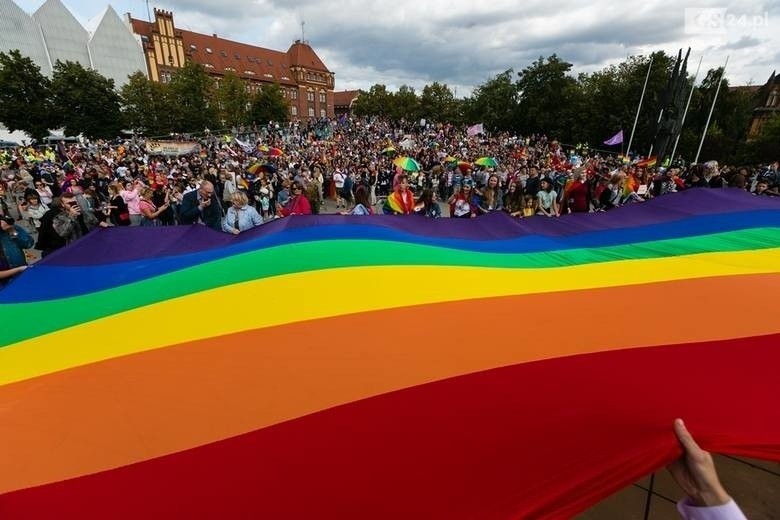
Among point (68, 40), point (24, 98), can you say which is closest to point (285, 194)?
point (24, 98)

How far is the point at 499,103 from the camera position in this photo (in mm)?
55219

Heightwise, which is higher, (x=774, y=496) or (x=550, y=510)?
(x=550, y=510)

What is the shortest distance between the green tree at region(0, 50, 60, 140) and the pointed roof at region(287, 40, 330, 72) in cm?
5458

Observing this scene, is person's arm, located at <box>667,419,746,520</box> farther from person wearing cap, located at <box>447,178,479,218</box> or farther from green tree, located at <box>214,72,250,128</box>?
green tree, located at <box>214,72,250,128</box>

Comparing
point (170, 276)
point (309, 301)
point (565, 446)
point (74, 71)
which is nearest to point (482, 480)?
point (565, 446)

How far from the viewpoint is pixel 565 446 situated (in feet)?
5.13

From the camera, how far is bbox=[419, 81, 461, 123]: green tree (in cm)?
6821

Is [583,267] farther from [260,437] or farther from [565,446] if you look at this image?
[260,437]

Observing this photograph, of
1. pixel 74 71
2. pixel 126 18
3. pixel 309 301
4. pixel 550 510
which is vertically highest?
pixel 126 18

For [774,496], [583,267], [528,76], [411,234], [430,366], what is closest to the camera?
[430,366]

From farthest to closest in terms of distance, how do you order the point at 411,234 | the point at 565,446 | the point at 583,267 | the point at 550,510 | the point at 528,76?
1. the point at 528,76
2. the point at 411,234
3. the point at 583,267
4. the point at 565,446
5. the point at 550,510

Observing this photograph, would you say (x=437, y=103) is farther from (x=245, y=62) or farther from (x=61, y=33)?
(x=61, y=33)

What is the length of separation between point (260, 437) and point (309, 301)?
1013 millimetres

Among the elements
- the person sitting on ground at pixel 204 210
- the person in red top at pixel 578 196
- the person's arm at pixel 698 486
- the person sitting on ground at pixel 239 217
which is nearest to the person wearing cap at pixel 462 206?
the person in red top at pixel 578 196
